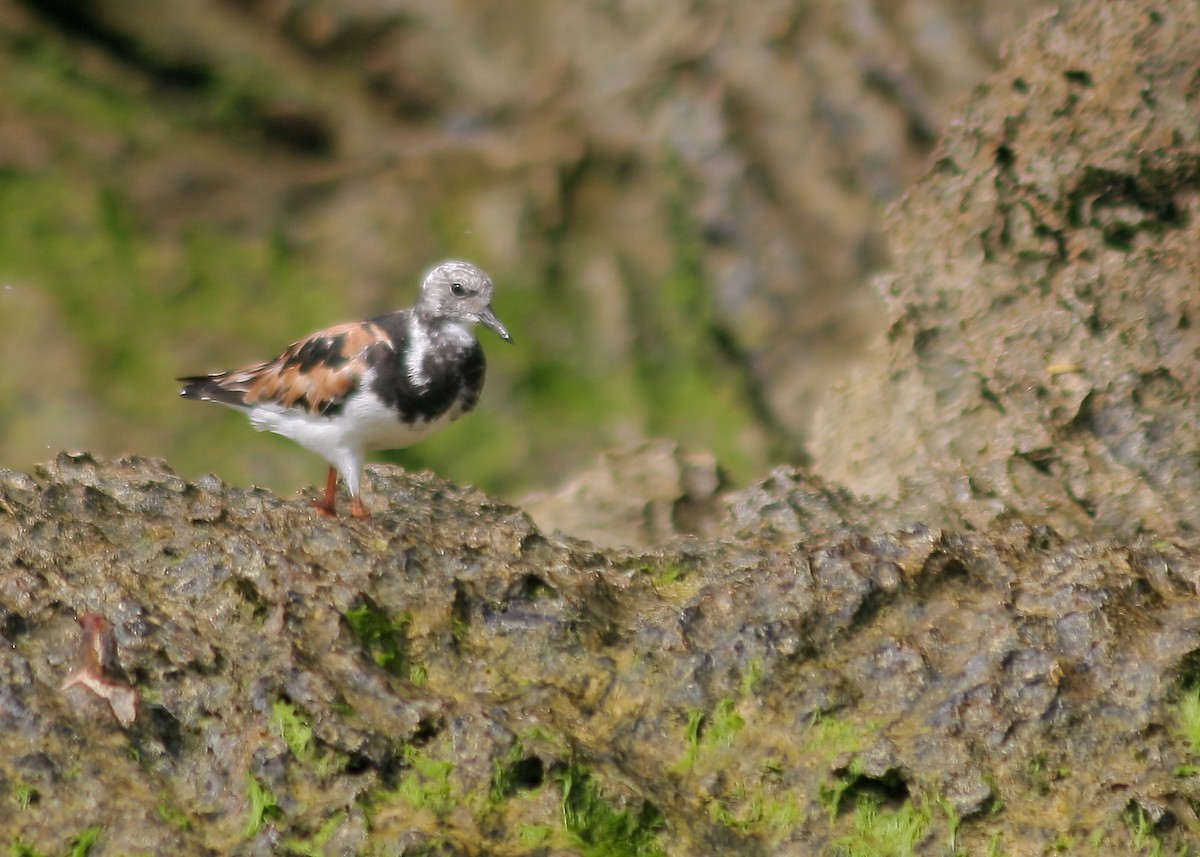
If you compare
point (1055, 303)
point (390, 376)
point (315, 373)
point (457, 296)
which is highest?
point (457, 296)

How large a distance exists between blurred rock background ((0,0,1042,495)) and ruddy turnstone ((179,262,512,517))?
3999 millimetres

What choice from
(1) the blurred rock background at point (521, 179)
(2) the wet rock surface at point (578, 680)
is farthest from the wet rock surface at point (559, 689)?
(1) the blurred rock background at point (521, 179)

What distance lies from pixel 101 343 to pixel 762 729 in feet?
22.4

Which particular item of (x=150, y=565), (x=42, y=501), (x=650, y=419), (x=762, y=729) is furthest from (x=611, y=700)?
(x=650, y=419)

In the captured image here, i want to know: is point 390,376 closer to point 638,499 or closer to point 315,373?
point 315,373

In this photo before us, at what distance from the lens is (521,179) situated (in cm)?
1023

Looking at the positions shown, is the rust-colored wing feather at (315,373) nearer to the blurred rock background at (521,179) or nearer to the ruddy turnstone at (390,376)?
the ruddy turnstone at (390,376)

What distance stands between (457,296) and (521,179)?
484 centimetres

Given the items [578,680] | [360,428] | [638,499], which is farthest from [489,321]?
[578,680]

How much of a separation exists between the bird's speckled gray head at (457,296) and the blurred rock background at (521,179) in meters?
4.06

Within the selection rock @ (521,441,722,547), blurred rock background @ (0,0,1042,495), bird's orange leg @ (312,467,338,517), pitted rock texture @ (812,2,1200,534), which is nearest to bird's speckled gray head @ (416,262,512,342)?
bird's orange leg @ (312,467,338,517)

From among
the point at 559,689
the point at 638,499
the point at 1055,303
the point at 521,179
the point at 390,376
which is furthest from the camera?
the point at 521,179

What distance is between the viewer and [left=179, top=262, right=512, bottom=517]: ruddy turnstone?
5.34 meters

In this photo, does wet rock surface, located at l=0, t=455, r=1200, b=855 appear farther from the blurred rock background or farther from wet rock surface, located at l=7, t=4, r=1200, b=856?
the blurred rock background
